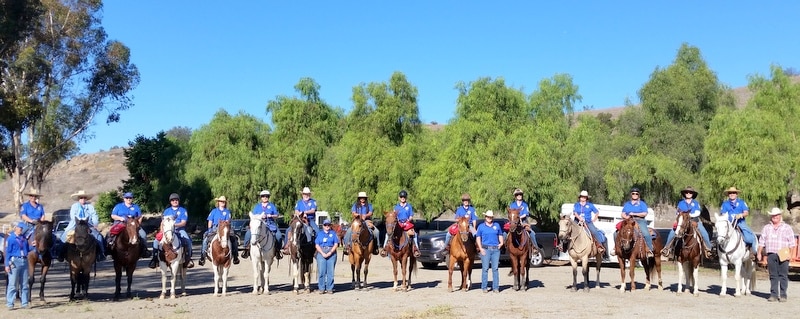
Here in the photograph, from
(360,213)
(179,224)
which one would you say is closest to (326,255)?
(360,213)

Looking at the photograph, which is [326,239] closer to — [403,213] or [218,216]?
[403,213]

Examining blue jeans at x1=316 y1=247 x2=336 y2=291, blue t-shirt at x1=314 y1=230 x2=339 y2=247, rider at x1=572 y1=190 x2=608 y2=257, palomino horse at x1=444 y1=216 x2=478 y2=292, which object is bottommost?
blue jeans at x1=316 y1=247 x2=336 y2=291

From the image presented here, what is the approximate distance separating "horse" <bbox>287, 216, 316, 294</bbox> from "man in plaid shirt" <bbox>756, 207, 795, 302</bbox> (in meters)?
10.2

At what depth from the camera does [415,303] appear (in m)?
14.8

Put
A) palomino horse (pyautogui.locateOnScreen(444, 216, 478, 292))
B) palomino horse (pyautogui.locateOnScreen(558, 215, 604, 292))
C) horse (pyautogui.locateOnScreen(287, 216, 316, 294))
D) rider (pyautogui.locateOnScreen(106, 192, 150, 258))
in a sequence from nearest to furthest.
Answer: rider (pyautogui.locateOnScreen(106, 192, 150, 258))
horse (pyautogui.locateOnScreen(287, 216, 316, 294))
palomino horse (pyautogui.locateOnScreen(444, 216, 478, 292))
palomino horse (pyautogui.locateOnScreen(558, 215, 604, 292))

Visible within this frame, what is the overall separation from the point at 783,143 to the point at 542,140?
33.0ft

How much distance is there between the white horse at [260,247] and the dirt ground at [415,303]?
1.83ft

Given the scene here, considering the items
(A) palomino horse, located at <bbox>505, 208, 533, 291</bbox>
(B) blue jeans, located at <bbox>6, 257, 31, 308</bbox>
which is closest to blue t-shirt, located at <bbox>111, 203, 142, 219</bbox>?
(B) blue jeans, located at <bbox>6, 257, 31, 308</bbox>

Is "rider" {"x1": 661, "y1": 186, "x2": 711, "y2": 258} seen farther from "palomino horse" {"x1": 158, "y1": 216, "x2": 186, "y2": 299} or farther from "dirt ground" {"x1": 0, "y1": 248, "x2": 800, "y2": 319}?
"palomino horse" {"x1": 158, "y1": 216, "x2": 186, "y2": 299}

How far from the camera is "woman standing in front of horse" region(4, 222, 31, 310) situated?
13773mm

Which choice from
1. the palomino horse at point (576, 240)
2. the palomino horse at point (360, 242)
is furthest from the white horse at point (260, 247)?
the palomino horse at point (576, 240)

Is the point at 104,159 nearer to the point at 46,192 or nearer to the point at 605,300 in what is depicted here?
the point at 46,192

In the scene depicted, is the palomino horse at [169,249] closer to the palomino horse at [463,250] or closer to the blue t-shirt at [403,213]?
the blue t-shirt at [403,213]

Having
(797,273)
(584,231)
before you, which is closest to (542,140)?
(797,273)
